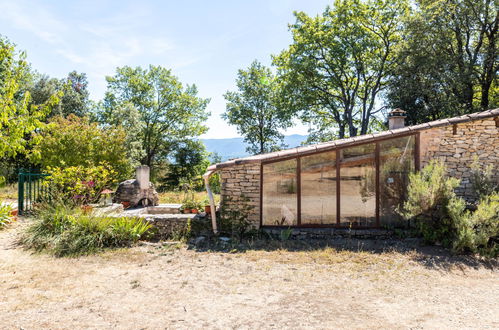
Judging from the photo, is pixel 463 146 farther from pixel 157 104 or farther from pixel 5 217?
pixel 157 104

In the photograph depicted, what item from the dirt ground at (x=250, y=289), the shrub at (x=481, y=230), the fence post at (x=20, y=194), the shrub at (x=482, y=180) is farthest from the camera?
the fence post at (x=20, y=194)

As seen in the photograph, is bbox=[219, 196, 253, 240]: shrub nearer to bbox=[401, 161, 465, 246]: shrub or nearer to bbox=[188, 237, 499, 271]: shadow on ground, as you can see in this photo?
bbox=[188, 237, 499, 271]: shadow on ground

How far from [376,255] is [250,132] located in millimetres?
23422

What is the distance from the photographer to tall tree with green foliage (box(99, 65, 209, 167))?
28094 millimetres

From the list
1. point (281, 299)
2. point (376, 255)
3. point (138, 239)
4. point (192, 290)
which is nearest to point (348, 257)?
point (376, 255)

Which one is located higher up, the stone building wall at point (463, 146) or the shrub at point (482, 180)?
the stone building wall at point (463, 146)

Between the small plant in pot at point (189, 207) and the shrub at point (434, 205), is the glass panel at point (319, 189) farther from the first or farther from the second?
the small plant in pot at point (189, 207)

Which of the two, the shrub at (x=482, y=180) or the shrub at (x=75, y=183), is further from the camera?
the shrub at (x=75, y=183)

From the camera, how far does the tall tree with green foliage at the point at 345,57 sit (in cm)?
2094

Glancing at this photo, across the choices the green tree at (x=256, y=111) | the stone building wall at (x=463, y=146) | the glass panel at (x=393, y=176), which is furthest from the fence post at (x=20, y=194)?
the green tree at (x=256, y=111)

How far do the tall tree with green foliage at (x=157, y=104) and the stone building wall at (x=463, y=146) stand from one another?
76.9ft

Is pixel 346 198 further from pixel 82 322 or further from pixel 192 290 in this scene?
pixel 82 322

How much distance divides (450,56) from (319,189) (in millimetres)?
14439

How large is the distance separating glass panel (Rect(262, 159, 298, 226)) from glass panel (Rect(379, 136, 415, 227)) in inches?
88.9
